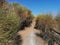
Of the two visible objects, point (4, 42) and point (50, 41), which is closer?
point (4, 42)

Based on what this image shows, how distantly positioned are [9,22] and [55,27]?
1083 centimetres

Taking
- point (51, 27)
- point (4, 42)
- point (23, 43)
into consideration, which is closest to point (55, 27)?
point (51, 27)

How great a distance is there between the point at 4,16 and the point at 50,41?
30.0 feet

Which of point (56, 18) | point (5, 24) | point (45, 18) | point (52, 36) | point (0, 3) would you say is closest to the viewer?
point (5, 24)

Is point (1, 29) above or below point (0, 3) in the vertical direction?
below

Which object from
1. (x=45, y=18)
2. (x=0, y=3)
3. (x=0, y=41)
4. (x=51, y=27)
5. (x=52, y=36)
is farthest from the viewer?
(x=45, y=18)

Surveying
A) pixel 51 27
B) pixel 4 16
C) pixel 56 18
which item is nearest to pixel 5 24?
pixel 4 16

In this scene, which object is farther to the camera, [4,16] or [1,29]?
[4,16]

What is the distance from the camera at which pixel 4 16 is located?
493 inches

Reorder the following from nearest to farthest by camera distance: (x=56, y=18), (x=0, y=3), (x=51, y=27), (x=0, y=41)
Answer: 1. (x=0, y=41)
2. (x=0, y=3)
3. (x=51, y=27)
4. (x=56, y=18)

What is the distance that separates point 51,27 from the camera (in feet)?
76.6

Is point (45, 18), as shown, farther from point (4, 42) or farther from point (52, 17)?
point (4, 42)

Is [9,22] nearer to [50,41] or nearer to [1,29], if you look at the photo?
[1,29]

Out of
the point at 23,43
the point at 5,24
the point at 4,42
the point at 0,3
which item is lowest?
the point at 23,43
